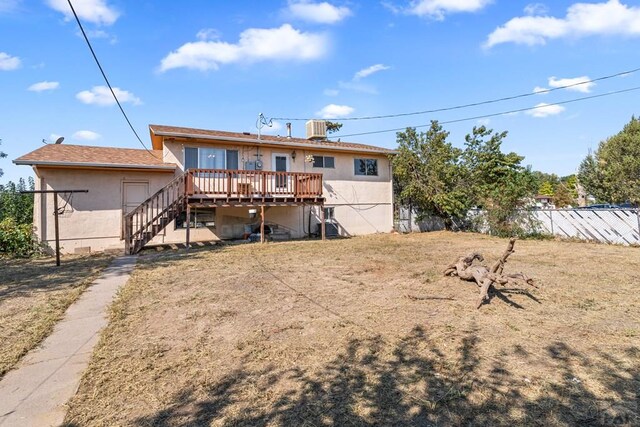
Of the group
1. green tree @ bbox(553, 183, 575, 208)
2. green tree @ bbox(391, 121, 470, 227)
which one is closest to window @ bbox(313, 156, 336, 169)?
green tree @ bbox(391, 121, 470, 227)

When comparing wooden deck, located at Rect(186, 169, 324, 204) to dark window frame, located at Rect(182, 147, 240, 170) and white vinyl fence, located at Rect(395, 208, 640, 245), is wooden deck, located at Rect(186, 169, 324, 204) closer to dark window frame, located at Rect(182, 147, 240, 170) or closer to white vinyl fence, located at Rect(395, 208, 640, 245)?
dark window frame, located at Rect(182, 147, 240, 170)

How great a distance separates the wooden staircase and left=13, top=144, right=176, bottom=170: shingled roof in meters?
1.01

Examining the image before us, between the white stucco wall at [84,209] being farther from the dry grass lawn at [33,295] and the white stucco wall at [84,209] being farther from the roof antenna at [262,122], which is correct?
the roof antenna at [262,122]

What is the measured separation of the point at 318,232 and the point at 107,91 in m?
9.47

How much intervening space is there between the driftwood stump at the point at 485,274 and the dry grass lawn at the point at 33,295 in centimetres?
588

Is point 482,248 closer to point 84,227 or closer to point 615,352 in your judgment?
point 615,352

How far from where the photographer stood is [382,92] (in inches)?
Answer: 754

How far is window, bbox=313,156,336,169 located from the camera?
15.6m

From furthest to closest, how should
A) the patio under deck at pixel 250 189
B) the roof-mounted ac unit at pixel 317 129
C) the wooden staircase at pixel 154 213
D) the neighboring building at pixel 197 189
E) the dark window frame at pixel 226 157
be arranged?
the roof-mounted ac unit at pixel 317 129 < the dark window frame at pixel 226 157 < the patio under deck at pixel 250 189 < the neighboring building at pixel 197 189 < the wooden staircase at pixel 154 213

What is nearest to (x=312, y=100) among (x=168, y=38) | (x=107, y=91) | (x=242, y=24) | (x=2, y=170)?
(x=242, y=24)

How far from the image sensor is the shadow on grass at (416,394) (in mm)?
2443

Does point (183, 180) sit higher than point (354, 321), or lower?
higher

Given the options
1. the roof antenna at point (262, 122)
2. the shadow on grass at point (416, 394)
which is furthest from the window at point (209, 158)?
the shadow on grass at point (416, 394)

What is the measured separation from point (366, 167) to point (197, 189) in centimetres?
821
